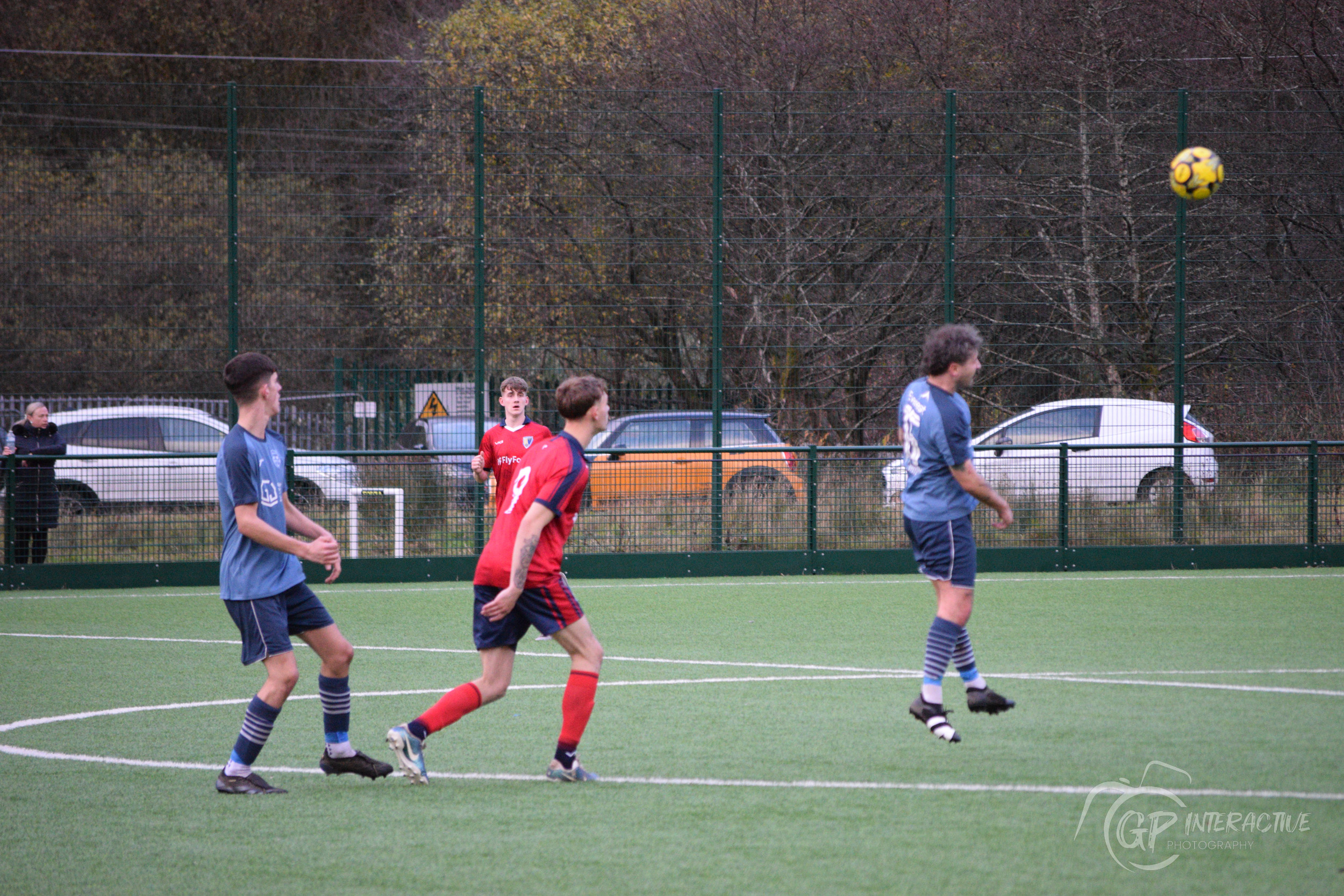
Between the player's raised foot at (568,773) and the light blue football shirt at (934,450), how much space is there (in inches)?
78.1

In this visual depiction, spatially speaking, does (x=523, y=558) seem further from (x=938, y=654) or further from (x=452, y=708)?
(x=938, y=654)

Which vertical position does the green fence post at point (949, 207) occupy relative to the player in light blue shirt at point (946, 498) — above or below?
above

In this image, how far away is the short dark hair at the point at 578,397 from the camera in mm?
5645

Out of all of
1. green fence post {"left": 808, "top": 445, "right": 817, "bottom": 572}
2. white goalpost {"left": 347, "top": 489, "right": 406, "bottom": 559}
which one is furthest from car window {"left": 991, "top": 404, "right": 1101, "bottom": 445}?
white goalpost {"left": 347, "top": 489, "right": 406, "bottom": 559}

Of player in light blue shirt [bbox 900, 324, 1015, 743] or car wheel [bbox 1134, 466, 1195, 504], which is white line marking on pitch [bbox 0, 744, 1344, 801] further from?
car wheel [bbox 1134, 466, 1195, 504]

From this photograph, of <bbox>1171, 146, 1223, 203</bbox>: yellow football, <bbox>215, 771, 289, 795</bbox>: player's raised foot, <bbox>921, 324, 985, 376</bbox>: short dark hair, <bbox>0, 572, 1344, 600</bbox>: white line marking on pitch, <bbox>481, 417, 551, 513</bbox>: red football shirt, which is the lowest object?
<bbox>0, 572, 1344, 600</bbox>: white line marking on pitch

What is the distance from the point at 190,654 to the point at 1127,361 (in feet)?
40.8

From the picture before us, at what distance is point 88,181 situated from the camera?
25344 mm

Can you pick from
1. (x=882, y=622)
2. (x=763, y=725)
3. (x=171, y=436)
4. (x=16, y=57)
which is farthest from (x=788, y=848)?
(x=16, y=57)

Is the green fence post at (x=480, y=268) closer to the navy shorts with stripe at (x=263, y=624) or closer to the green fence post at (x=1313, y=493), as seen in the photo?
the green fence post at (x=1313, y=493)

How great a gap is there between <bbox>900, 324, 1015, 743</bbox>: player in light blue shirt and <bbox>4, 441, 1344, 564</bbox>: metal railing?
735cm

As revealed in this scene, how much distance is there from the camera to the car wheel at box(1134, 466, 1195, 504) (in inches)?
555

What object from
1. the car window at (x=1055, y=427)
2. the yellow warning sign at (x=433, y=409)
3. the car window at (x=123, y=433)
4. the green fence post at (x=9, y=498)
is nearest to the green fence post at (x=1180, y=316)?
the car window at (x=1055, y=427)

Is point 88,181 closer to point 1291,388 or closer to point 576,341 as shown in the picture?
point 576,341
